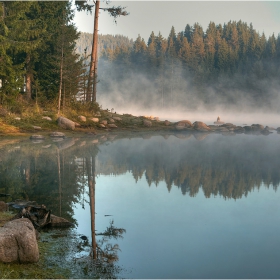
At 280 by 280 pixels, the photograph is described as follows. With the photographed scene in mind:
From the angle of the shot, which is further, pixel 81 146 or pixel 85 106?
pixel 85 106

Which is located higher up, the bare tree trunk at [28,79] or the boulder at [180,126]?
the bare tree trunk at [28,79]

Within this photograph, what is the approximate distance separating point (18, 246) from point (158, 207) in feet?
11.7

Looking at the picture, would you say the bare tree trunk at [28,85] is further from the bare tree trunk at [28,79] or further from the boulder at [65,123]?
the boulder at [65,123]

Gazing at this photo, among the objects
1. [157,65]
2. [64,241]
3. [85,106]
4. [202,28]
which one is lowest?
[64,241]

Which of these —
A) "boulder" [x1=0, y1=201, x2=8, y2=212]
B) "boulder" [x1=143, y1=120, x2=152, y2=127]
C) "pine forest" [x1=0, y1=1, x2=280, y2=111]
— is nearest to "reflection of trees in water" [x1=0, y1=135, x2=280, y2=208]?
"boulder" [x1=0, y1=201, x2=8, y2=212]

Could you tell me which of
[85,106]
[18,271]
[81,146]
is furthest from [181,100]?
[18,271]

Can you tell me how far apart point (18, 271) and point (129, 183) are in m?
5.82

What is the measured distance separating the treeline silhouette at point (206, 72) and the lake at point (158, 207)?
66.9 meters

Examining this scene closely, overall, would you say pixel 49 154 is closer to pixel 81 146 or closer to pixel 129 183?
pixel 81 146

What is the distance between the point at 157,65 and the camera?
89500 millimetres

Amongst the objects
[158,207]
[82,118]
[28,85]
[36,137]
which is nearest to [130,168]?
[158,207]

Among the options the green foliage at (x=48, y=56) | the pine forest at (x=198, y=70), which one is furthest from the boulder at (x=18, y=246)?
the pine forest at (x=198, y=70)

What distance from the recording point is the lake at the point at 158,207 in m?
5.19

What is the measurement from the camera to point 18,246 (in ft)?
16.0
